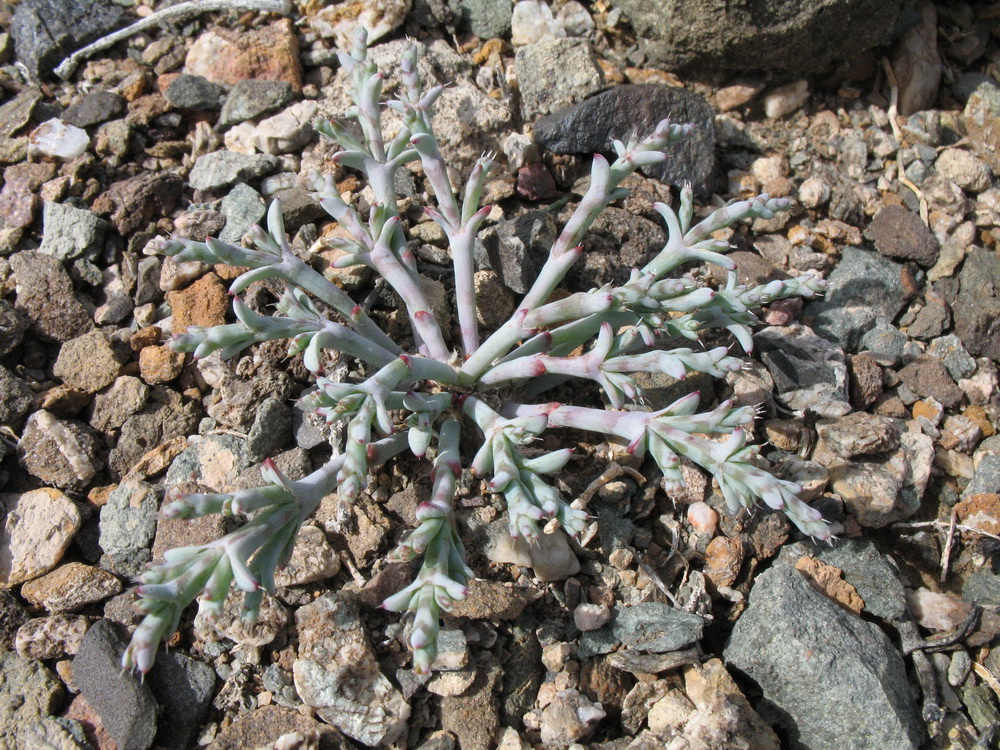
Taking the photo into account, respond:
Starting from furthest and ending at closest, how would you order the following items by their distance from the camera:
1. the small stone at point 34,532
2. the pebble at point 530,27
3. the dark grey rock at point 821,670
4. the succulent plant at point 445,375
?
the pebble at point 530,27 < the small stone at point 34,532 < the dark grey rock at point 821,670 < the succulent plant at point 445,375

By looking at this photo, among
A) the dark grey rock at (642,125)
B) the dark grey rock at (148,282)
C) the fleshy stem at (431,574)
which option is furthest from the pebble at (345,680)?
the dark grey rock at (642,125)

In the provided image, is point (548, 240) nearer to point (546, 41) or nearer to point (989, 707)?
point (546, 41)

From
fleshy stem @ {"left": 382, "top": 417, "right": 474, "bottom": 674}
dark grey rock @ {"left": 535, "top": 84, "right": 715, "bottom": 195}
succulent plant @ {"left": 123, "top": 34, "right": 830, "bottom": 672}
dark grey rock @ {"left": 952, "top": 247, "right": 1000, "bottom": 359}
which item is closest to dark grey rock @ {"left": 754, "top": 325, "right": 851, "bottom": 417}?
succulent plant @ {"left": 123, "top": 34, "right": 830, "bottom": 672}

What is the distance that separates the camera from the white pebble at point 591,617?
8.36 feet

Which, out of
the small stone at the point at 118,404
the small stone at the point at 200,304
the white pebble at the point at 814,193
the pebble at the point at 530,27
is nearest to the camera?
the small stone at the point at 118,404

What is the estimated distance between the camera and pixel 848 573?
2754 mm

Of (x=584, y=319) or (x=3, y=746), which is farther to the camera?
(x=584, y=319)

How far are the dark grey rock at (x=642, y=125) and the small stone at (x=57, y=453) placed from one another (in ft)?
7.77

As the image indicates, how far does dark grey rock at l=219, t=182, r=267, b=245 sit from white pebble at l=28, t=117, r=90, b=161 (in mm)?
795

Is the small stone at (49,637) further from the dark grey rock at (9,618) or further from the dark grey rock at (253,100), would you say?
the dark grey rock at (253,100)

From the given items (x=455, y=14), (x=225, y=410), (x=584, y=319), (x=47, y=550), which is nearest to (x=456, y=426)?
(x=584, y=319)

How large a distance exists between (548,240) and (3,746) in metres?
2.69

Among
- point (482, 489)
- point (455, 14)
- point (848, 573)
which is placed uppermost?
point (455, 14)

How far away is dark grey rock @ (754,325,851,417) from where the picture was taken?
121 inches
